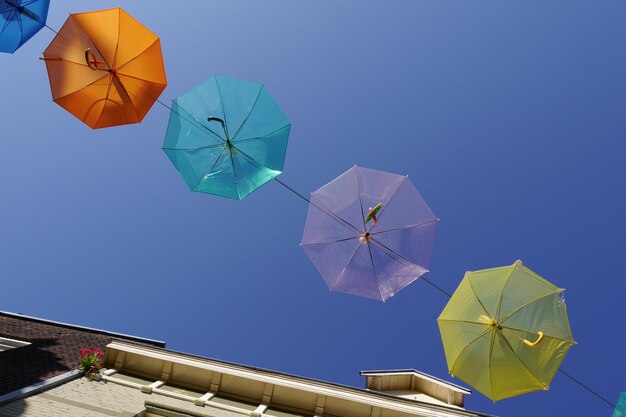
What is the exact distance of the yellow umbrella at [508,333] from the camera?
7.85 metres

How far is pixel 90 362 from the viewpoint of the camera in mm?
10625

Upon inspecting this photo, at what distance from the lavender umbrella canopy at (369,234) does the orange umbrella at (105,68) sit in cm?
519

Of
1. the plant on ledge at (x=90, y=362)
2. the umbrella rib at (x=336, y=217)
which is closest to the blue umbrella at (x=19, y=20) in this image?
the plant on ledge at (x=90, y=362)

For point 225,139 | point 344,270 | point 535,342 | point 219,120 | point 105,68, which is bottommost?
point 535,342

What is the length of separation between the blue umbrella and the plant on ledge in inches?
355

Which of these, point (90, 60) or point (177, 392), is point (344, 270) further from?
point (90, 60)

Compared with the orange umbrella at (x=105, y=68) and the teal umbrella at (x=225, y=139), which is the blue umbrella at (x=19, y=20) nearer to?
the orange umbrella at (x=105, y=68)

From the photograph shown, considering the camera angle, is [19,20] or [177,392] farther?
[19,20]

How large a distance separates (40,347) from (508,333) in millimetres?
13213

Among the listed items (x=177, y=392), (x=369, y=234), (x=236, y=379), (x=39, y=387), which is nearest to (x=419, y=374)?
(x=236, y=379)

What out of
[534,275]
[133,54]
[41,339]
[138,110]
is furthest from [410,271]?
[41,339]

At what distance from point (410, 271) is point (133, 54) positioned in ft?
28.5

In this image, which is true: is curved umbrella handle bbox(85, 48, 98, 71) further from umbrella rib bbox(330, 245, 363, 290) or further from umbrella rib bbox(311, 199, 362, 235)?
umbrella rib bbox(330, 245, 363, 290)

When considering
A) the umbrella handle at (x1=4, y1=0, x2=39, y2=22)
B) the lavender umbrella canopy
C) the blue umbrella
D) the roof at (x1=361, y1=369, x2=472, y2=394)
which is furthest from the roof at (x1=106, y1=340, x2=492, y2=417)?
the umbrella handle at (x1=4, y1=0, x2=39, y2=22)
